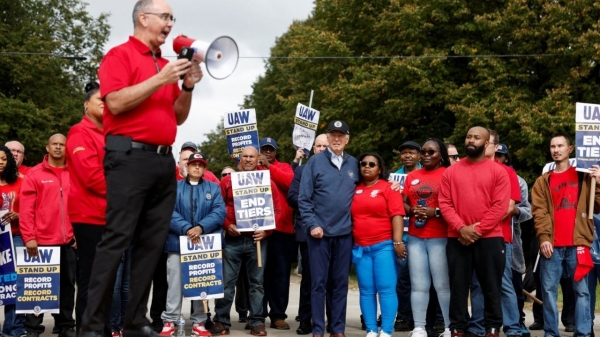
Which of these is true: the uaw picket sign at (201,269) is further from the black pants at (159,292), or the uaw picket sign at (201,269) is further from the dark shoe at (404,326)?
the dark shoe at (404,326)

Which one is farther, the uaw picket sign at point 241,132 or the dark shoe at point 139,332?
the uaw picket sign at point 241,132

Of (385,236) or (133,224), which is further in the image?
(385,236)

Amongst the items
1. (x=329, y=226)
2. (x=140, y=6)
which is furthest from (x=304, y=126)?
(x=140, y=6)

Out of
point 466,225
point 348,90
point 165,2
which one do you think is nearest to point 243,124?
point 466,225

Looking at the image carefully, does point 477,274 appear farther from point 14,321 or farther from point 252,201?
point 14,321

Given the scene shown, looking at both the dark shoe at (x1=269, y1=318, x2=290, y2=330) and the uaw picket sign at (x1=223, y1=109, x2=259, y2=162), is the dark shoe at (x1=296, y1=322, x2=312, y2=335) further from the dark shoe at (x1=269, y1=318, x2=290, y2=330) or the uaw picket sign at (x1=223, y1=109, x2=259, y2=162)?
the uaw picket sign at (x1=223, y1=109, x2=259, y2=162)

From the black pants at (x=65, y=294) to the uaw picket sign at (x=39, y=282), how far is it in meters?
0.18

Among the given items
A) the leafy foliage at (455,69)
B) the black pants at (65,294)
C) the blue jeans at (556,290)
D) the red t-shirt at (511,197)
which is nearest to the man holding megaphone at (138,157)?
the black pants at (65,294)

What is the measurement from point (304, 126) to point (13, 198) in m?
4.60

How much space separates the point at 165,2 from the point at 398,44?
2537 centimetres

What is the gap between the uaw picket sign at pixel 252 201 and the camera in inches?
445

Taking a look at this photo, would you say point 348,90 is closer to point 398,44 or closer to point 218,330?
point 398,44

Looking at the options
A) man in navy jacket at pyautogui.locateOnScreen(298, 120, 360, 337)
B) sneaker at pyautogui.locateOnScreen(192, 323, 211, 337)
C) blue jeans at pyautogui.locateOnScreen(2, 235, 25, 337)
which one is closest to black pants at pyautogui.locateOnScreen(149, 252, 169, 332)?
sneaker at pyautogui.locateOnScreen(192, 323, 211, 337)

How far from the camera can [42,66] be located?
37812mm
